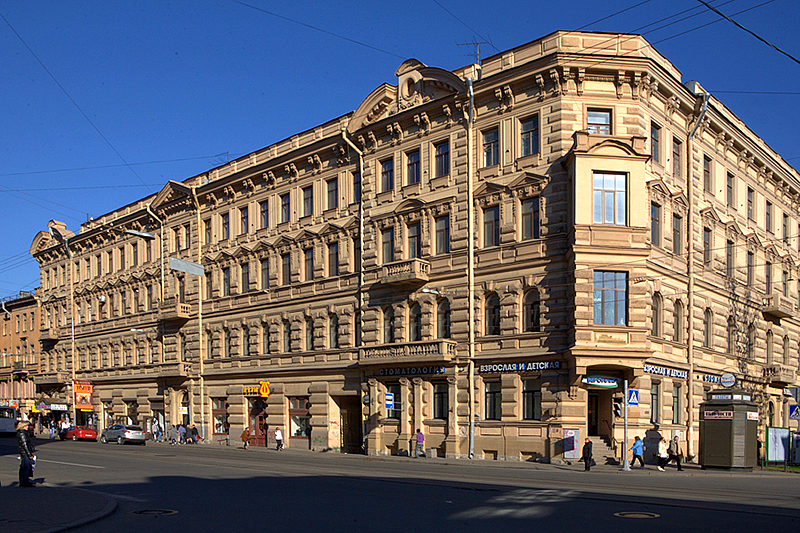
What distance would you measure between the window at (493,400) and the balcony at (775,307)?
723 inches

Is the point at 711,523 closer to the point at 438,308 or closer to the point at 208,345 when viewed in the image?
the point at 438,308

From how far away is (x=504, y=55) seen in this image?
35.9 metres

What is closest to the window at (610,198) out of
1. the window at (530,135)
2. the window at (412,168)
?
the window at (530,135)

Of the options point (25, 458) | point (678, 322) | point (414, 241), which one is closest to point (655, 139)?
point (678, 322)

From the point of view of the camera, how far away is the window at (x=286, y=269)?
4698 centimetres

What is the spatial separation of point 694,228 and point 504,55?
12.3m

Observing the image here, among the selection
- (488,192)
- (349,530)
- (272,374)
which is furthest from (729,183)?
(349,530)

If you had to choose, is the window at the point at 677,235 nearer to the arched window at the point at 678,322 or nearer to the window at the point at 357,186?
the arched window at the point at 678,322

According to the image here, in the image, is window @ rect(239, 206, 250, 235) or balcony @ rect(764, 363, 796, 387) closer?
balcony @ rect(764, 363, 796, 387)

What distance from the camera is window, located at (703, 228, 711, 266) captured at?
38688 mm

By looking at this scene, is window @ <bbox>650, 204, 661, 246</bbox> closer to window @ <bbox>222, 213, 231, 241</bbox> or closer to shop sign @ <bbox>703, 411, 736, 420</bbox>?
shop sign @ <bbox>703, 411, 736, 420</bbox>

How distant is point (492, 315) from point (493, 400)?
388 centimetres

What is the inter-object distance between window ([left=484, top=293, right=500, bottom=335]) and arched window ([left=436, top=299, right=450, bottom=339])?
2.26 metres

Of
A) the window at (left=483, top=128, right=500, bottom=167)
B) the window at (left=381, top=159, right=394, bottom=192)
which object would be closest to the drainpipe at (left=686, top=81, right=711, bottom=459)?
the window at (left=483, top=128, right=500, bottom=167)
